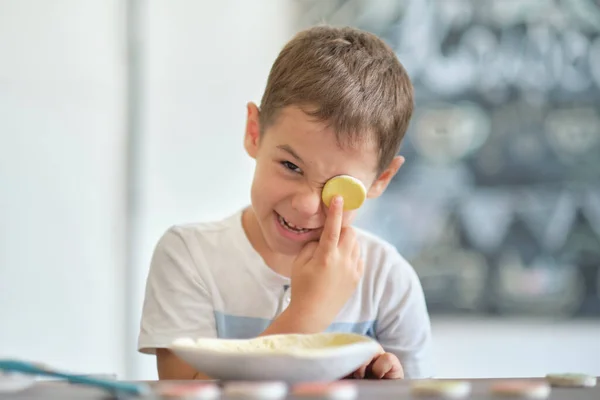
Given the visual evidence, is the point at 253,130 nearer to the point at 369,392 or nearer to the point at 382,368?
the point at 382,368

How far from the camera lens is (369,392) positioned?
60cm

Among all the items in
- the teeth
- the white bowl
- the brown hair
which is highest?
the brown hair

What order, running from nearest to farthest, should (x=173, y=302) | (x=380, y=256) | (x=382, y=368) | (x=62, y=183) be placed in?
(x=382, y=368) < (x=173, y=302) < (x=380, y=256) < (x=62, y=183)

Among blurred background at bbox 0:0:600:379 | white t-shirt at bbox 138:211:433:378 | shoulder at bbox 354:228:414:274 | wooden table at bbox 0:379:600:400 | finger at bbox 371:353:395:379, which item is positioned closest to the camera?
wooden table at bbox 0:379:600:400

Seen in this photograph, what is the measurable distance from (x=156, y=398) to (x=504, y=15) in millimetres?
1885

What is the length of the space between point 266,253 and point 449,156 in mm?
1065

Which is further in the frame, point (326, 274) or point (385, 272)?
point (385, 272)

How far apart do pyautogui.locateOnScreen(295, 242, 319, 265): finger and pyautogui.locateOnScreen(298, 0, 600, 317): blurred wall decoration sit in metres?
1.07

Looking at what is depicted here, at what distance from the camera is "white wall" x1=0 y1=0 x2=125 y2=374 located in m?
1.60

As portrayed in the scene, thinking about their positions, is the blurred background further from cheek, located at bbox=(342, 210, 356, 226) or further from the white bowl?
the white bowl

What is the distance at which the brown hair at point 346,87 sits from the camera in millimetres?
1057

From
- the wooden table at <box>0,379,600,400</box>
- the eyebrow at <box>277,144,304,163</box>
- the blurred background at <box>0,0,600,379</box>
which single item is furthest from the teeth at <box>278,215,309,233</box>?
the blurred background at <box>0,0,600,379</box>

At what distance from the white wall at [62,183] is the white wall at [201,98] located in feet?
0.44

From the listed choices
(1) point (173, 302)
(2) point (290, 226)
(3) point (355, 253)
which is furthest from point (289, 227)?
(1) point (173, 302)
